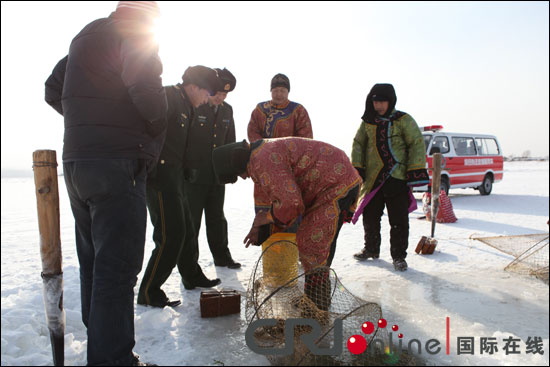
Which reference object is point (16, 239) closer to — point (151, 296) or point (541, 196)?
point (151, 296)

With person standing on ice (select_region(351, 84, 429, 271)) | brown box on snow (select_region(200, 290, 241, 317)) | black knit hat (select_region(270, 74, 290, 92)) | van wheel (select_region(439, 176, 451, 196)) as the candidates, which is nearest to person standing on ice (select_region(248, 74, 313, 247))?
black knit hat (select_region(270, 74, 290, 92))

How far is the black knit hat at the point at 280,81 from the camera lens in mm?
3838

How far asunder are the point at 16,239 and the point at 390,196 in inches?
198

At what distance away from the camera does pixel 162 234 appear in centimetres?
278

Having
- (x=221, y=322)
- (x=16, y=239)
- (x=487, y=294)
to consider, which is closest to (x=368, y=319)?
(x=221, y=322)

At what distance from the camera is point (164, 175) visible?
2.81 meters

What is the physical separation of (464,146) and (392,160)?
8580 millimetres

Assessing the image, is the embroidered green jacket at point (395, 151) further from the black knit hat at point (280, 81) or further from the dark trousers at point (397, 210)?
the black knit hat at point (280, 81)

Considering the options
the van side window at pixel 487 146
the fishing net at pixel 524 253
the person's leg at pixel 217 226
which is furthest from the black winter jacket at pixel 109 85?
the van side window at pixel 487 146

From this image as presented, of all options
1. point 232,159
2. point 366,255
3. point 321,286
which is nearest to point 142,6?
point 232,159

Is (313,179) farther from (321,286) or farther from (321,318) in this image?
(321,318)

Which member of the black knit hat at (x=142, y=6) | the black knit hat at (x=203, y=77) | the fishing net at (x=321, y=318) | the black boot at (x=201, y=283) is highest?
the black knit hat at (x=142, y=6)

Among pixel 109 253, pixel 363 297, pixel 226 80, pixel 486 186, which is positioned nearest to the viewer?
pixel 109 253

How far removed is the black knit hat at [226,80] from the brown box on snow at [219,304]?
1790mm
